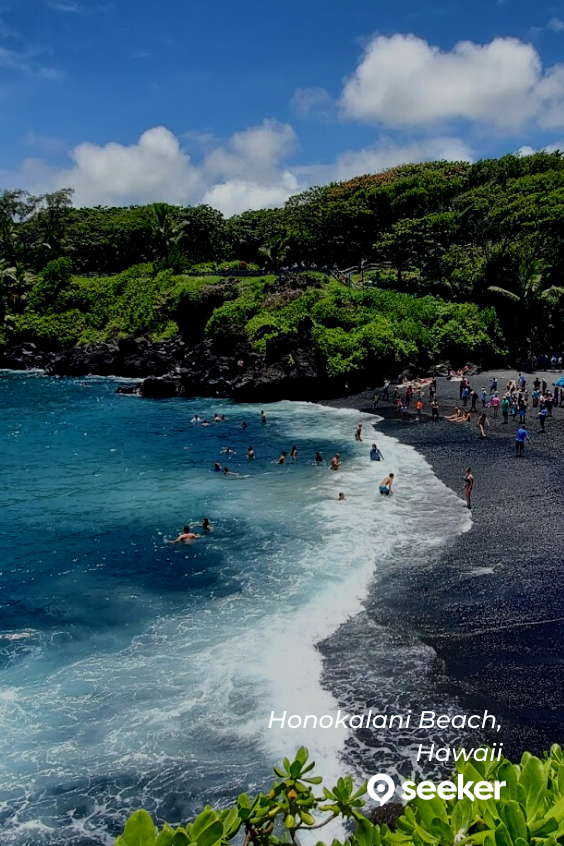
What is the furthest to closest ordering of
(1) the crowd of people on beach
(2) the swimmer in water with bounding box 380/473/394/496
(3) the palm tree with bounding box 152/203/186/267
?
1. (3) the palm tree with bounding box 152/203/186/267
2. (2) the swimmer in water with bounding box 380/473/394/496
3. (1) the crowd of people on beach

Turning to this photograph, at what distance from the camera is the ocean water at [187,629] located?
10453 millimetres

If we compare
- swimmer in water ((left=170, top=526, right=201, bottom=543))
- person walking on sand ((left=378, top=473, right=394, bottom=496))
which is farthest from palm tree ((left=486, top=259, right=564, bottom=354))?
swimmer in water ((left=170, top=526, right=201, bottom=543))

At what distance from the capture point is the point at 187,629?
14953 mm

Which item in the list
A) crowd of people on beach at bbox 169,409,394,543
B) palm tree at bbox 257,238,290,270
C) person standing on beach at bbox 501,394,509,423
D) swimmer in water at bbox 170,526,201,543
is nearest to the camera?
swimmer in water at bbox 170,526,201,543

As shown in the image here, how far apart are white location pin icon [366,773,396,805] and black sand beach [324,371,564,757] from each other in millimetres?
2127

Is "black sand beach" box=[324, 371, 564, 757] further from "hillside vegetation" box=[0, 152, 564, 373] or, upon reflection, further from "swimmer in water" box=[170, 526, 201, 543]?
"hillside vegetation" box=[0, 152, 564, 373]

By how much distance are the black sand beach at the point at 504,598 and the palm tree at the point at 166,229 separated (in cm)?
4670

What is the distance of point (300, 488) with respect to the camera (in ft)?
83.9

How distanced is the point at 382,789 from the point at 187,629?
258 inches

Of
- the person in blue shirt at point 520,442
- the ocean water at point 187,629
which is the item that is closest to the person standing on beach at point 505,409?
the person in blue shirt at point 520,442

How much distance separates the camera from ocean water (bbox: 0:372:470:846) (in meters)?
10.5

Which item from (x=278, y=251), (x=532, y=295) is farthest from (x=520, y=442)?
(x=278, y=251)

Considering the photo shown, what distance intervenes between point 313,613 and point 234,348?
35311 mm

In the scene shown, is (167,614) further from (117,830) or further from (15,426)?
(15,426)
